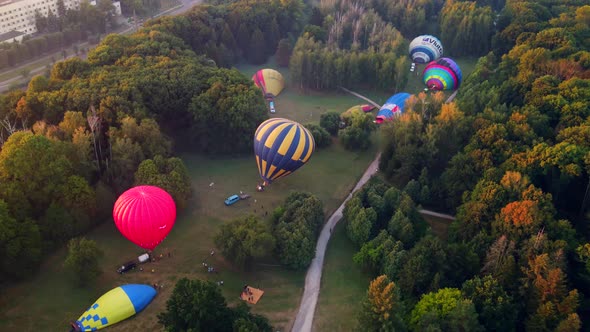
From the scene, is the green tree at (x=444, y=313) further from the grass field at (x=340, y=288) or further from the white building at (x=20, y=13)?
the white building at (x=20, y=13)

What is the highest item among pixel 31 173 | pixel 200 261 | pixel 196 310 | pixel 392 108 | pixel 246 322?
pixel 31 173

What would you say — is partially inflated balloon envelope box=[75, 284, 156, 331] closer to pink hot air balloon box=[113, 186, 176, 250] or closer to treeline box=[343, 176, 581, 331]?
pink hot air balloon box=[113, 186, 176, 250]

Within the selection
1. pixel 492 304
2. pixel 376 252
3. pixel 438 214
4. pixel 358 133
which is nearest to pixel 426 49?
pixel 358 133

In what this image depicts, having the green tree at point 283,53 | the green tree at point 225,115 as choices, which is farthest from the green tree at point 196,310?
the green tree at point 283,53

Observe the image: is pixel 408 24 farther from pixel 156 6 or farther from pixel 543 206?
pixel 543 206

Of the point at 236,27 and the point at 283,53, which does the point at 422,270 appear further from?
the point at 236,27

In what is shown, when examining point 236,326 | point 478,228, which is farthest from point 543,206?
point 236,326
